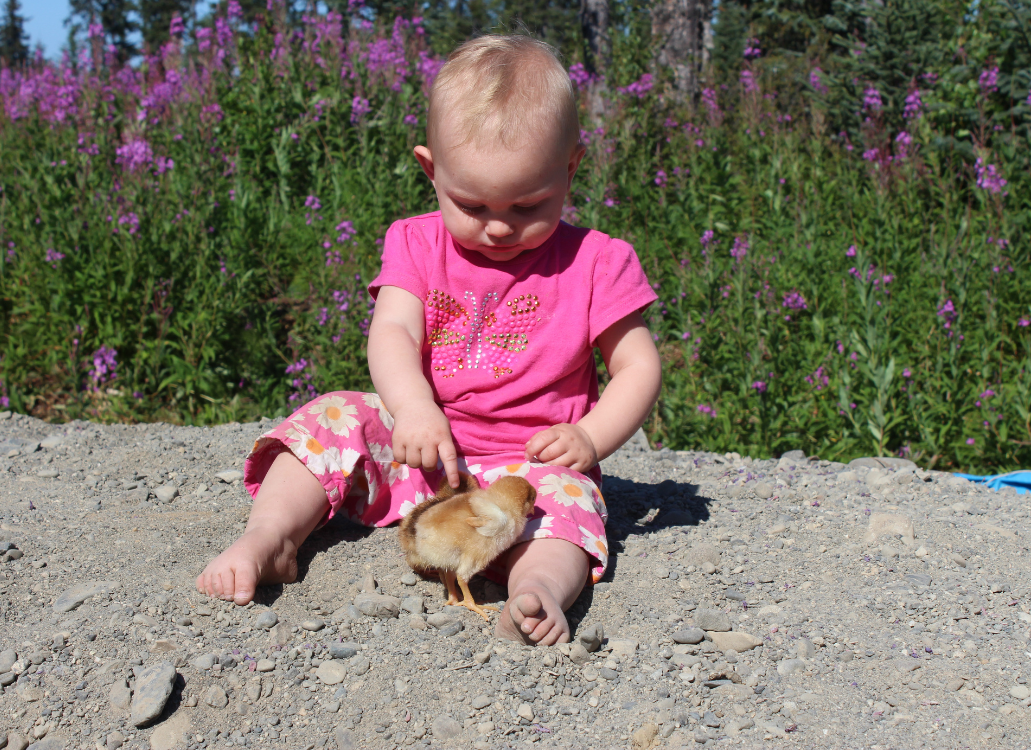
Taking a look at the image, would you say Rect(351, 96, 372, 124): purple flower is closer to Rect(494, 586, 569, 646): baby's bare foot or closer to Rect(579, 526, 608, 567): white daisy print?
Rect(579, 526, 608, 567): white daisy print

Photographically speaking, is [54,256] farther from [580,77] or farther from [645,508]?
[580,77]

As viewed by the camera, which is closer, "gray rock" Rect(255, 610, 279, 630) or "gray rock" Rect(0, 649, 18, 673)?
"gray rock" Rect(0, 649, 18, 673)

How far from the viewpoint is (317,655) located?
2162 mm

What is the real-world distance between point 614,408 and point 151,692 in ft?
4.84

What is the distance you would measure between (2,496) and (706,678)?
8.61 feet

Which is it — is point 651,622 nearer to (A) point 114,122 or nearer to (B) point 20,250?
(B) point 20,250

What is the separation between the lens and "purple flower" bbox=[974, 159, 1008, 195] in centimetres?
539

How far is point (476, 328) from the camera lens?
2840 millimetres

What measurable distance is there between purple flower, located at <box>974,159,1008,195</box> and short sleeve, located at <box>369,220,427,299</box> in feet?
13.8

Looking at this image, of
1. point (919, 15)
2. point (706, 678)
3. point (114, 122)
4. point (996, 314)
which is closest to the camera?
point (706, 678)

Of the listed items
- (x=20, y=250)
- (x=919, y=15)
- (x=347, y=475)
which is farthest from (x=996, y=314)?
(x=20, y=250)

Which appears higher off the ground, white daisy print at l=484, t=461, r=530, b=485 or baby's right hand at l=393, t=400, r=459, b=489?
baby's right hand at l=393, t=400, r=459, b=489

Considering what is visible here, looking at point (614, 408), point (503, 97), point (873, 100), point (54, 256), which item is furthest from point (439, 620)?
point (873, 100)

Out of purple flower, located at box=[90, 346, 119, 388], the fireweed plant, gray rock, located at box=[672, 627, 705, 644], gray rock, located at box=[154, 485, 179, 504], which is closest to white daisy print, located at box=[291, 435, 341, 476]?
gray rock, located at box=[154, 485, 179, 504]
